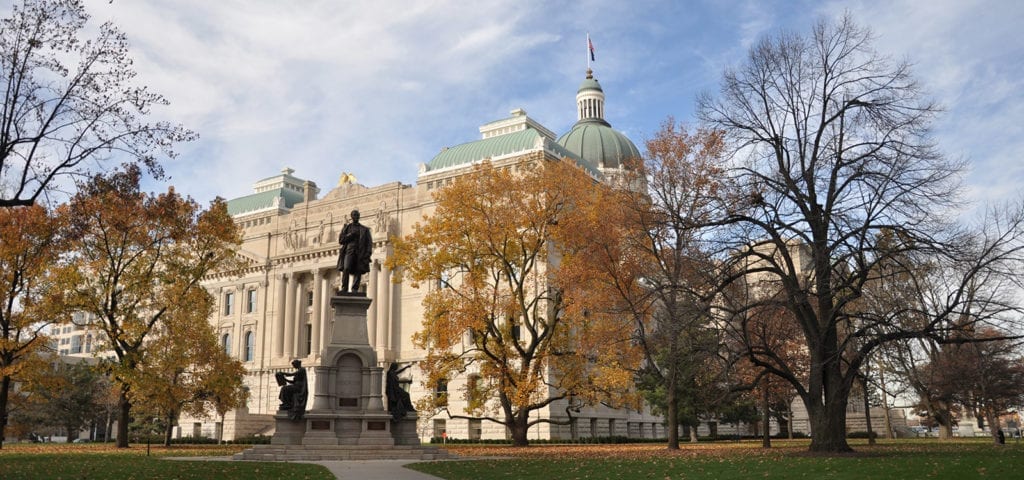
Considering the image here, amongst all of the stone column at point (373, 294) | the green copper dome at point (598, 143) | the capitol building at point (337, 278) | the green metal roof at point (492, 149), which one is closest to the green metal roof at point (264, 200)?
the capitol building at point (337, 278)

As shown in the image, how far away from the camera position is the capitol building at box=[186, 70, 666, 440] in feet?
203

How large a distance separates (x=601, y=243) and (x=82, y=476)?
Answer: 70.4ft

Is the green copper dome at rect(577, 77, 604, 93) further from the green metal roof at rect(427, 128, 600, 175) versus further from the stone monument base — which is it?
the stone monument base

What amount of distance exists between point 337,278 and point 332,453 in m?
46.2

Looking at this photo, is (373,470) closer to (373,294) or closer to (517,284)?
(517,284)

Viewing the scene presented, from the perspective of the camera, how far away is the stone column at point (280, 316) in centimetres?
7331

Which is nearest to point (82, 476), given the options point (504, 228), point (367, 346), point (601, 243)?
point (367, 346)

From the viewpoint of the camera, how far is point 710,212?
2683cm

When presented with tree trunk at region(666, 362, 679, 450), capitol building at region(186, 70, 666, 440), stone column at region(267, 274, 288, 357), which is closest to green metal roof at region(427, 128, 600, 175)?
capitol building at region(186, 70, 666, 440)

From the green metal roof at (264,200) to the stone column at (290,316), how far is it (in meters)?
9.09

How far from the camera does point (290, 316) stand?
73.2m

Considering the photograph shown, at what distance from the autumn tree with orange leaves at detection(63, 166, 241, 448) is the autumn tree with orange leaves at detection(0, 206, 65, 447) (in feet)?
3.78

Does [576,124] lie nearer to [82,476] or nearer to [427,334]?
[427,334]

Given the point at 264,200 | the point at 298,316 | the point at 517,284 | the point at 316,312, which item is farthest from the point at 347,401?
the point at 264,200
